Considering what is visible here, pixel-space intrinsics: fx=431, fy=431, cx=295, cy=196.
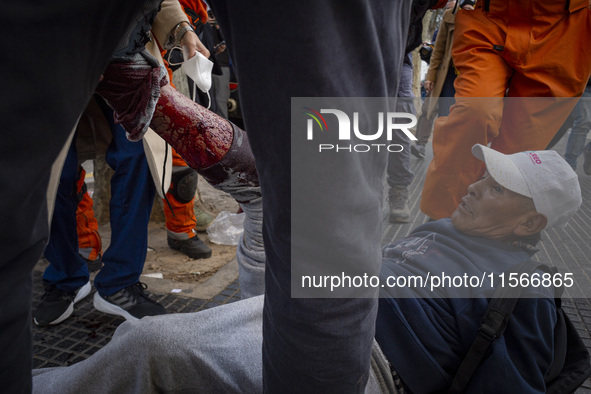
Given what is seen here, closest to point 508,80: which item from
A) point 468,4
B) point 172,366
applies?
point 468,4

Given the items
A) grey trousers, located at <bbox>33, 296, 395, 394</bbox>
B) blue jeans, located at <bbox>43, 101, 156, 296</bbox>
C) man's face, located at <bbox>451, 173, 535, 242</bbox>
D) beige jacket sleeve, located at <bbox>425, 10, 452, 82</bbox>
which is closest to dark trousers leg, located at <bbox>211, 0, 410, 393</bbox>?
grey trousers, located at <bbox>33, 296, 395, 394</bbox>

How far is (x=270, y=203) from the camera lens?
753 mm

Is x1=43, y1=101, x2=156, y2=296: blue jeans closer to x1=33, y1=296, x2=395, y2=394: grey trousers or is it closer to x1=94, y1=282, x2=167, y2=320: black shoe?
x1=94, y1=282, x2=167, y2=320: black shoe

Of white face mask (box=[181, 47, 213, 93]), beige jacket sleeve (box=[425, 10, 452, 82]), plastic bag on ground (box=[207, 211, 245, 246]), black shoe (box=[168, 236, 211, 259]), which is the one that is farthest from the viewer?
beige jacket sleeve (box=[425, 10, 452, 82])

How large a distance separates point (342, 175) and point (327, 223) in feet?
0.27

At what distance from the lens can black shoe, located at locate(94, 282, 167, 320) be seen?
2053 mm

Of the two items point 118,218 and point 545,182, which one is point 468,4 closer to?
point 545,182

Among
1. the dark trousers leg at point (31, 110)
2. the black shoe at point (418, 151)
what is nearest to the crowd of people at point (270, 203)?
the dark trousers leg at point (31, 110)

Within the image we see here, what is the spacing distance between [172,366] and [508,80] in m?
2.46

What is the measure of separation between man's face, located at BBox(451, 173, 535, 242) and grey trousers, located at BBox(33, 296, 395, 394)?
63 cm

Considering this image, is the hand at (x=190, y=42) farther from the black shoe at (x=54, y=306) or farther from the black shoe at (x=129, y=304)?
the black shoe at (x=54, y=306)

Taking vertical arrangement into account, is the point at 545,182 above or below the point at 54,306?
above

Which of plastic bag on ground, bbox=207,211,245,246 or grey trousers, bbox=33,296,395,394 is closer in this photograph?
grey trousers, bbox=33,296,395,394

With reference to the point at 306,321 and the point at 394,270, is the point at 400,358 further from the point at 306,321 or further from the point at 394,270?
the point at 306,321
